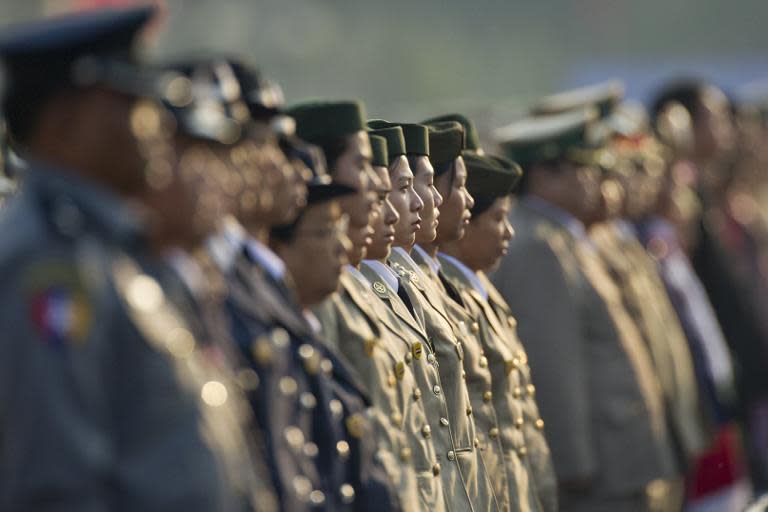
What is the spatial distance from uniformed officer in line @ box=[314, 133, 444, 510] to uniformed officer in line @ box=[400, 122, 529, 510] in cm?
73

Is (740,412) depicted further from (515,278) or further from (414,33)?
(414,33)

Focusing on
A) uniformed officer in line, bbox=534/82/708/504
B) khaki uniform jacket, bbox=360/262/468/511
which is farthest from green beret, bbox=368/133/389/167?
uniformed officer in line, bbox=534/82/708/504

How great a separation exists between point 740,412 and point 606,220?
3689mm

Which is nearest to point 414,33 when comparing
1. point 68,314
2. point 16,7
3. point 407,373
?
point 16,7

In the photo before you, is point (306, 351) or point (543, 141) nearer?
point (306, 351)

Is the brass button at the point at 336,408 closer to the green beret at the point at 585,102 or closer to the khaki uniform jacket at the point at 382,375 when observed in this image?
the khaki uniform jacket at the point at 382,375

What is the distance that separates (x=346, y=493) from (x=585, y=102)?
6.48 m

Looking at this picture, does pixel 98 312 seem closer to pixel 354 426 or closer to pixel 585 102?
pixel 354 426

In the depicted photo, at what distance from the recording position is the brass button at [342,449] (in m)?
5.92

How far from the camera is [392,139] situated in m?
7.68

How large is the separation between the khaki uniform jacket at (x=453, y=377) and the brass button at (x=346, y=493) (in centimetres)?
160

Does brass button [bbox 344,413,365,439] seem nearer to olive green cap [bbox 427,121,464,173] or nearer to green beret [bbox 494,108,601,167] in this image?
olive green cap [bbox 427,121,464,173]

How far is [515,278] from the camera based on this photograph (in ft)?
35.2

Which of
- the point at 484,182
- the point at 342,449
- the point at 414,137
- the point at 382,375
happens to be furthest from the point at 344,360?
the point at 484,182
